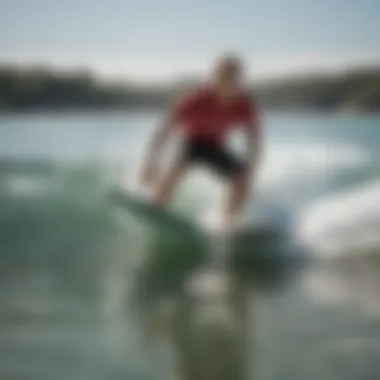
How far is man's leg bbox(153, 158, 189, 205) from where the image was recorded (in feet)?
3.81

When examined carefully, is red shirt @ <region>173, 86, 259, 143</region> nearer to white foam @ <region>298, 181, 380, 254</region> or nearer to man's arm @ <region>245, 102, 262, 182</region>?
man's arm @ <region>245, 102, 262, 182</region>

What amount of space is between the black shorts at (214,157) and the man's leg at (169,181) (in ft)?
0.04

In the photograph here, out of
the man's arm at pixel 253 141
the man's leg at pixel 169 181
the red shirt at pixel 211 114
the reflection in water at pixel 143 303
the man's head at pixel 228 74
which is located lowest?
the reflection in water at pixel 143 303

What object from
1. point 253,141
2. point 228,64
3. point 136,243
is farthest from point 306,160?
point 136,243

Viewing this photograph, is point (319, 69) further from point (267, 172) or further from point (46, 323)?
point (46, 323)

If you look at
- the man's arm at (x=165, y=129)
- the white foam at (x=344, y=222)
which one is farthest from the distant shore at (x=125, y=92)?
the white foam at (x=344, y=222)

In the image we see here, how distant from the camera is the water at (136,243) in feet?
3.74

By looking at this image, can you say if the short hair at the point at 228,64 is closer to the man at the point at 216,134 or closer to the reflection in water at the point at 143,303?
the man at the point at 216,134

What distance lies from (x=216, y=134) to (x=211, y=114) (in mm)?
31

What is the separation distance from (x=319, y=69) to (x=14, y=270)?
22.2 inches

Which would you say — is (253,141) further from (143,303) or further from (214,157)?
(143,303)

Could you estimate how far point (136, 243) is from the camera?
3.85ft

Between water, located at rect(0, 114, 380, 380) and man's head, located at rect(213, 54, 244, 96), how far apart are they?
76 millimetres

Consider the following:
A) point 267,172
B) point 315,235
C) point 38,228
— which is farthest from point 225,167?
point 38,228
